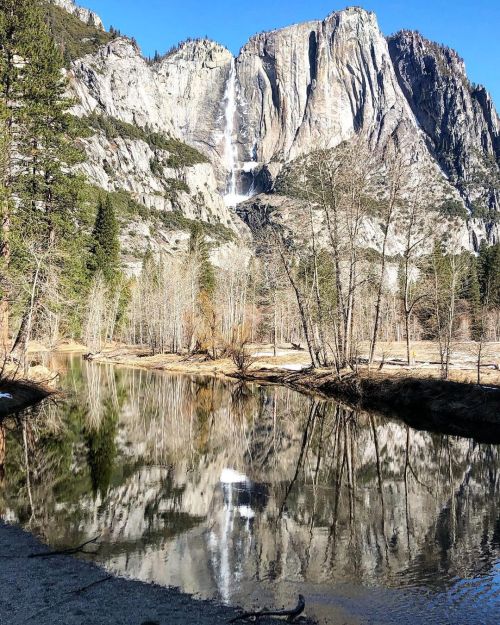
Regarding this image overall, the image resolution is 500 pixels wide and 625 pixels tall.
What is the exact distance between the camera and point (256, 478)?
13086 millimetres

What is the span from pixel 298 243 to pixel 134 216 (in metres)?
108

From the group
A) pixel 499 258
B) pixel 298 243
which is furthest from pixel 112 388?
pixel 499 258

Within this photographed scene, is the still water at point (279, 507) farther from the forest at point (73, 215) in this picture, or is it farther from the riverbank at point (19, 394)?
the forest at point (73, 215)

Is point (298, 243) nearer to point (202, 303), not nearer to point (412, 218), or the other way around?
point (412, 218)

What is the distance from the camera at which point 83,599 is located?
630 centimetres

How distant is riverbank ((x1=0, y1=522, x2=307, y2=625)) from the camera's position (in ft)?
19.1

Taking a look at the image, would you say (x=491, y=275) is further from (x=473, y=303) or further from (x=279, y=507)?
(x=279, y=507)

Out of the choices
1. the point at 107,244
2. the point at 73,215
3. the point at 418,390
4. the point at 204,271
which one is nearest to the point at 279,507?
the point at 418,390

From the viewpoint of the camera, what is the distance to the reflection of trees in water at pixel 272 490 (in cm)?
839

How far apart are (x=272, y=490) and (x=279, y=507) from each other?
1.29 meters

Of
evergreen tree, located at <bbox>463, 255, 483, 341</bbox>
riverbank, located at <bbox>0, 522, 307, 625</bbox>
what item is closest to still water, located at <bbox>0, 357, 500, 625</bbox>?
riverbank, located at <bbox>0, 522, 307, 625</bbox>

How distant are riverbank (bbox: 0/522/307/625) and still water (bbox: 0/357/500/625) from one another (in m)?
0.49

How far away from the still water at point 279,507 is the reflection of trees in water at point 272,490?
1.7 inches

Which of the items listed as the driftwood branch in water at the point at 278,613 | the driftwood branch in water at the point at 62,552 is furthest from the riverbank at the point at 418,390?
the driftwood branch in water at the point at 62,552
